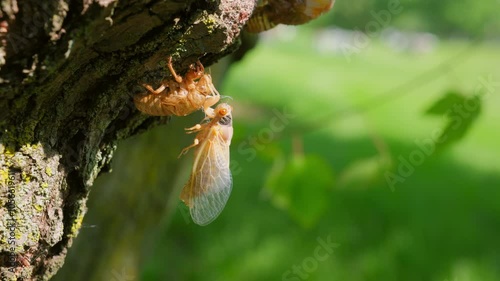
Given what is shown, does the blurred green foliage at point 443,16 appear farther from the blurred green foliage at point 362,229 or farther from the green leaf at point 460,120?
the green leaf at point 460,120

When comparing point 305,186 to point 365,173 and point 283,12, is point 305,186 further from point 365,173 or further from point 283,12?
point 283,12

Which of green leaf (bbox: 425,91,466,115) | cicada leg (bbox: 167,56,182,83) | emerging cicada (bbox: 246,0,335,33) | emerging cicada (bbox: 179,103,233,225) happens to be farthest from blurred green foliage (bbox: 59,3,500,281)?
cicada leg (bbox: 167,56,182,83)

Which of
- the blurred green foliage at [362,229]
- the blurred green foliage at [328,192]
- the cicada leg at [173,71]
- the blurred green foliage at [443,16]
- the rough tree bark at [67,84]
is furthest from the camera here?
the blurred green foliage at [443,16]

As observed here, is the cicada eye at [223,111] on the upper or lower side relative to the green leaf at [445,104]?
upper

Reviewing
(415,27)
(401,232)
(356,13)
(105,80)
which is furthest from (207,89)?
(356,13)

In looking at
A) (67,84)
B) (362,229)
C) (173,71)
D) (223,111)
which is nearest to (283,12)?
(223,111)

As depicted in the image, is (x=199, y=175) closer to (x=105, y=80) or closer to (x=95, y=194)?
(x=105, y=80)

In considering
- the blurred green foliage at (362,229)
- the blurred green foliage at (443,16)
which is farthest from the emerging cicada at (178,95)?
the blurred green foliage at (443,16)
